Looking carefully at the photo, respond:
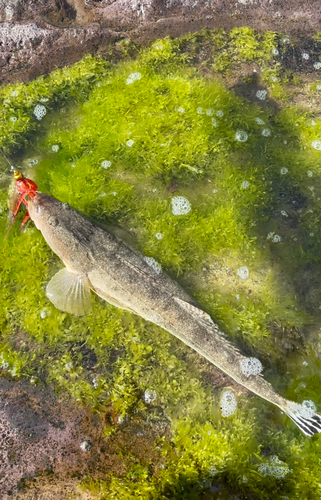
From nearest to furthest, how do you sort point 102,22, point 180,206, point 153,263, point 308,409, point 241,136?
1. point 308,409
2. point 153,263
3. point 180,206
4. point 241,136
5. point 102,22

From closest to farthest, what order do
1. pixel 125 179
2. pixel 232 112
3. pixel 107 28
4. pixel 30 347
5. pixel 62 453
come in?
1. pixel 62 453
2. pixel 30 347
3. pixel 125 179
4. pixel 232 112
5. pixel 107 28

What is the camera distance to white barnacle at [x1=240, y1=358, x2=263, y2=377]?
3.51 metres

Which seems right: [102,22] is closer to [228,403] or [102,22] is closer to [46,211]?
[46,211]

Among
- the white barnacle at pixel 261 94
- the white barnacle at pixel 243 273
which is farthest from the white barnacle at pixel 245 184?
the white barnacle at pixel 261 94

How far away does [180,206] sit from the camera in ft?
14.0

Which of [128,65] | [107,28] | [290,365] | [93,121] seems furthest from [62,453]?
[107,28]

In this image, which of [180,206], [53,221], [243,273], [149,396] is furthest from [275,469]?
[53,221]

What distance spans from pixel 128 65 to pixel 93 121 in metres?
0.96

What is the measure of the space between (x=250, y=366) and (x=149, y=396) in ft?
3.40

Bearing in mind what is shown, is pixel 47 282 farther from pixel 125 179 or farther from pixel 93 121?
pixel 93 121

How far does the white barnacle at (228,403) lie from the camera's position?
364 cm

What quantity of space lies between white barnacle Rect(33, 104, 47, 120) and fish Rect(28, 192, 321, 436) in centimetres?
147

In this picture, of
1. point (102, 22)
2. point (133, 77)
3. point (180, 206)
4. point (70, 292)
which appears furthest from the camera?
point (102, 22)

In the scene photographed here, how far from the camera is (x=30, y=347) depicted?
3768 millimetres
